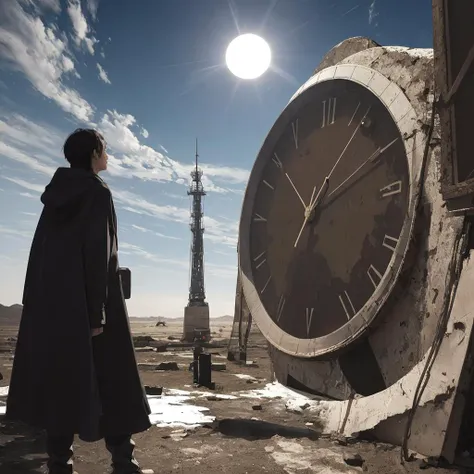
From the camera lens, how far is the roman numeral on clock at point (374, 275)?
4105mm

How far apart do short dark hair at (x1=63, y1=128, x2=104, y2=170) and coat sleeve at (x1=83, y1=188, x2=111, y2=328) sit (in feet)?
1.50

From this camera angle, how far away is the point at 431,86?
3943mm

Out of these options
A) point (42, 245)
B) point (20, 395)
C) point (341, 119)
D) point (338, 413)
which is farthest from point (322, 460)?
point (341, 119)

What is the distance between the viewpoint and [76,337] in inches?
95.1

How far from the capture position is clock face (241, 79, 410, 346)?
4262 millimetres

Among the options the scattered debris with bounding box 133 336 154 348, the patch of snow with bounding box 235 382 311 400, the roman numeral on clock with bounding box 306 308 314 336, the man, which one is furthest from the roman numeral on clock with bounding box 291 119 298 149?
the scattered debris with bounding box 133 336 154 348

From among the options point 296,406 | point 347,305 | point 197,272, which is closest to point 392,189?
point 347,305

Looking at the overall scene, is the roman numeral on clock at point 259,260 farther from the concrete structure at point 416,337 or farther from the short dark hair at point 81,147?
the short dark hair at point 81,147

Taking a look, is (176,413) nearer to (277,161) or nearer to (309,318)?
(309,318)

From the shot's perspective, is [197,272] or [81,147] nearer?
[81,147]

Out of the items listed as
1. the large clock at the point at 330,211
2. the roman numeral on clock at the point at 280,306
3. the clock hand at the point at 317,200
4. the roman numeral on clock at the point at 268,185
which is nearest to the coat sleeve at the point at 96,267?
the large clock at the point at 330,211

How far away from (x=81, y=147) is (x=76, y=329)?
1.08m

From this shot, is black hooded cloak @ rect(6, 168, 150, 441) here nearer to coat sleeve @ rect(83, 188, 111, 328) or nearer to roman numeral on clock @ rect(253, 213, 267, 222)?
coat sleeve @ rect(83, 188, 111, 328)

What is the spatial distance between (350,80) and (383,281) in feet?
7.54
